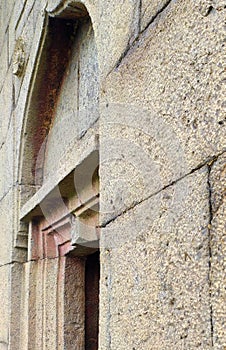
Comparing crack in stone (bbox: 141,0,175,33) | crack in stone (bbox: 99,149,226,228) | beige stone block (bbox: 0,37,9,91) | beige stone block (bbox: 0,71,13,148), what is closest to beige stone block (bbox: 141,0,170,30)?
crack in stone (bbox: 141,0,175,33)

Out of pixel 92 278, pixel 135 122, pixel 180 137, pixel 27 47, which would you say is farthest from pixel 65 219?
pixel 180 137

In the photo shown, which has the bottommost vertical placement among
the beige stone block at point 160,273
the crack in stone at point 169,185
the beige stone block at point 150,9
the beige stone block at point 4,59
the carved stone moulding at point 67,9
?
the beige stone block at point 160,273

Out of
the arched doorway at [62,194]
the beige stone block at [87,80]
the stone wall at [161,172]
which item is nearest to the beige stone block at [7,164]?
the arched doorway at [62,194]

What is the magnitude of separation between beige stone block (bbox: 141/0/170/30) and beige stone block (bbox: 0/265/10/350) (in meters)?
1.88

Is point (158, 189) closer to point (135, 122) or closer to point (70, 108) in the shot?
point (135, 122)

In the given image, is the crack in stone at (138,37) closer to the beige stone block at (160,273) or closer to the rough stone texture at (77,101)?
the beige stone block at (160,273)

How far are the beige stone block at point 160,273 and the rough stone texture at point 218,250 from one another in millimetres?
18

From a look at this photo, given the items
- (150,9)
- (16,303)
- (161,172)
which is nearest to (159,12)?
(150,9)

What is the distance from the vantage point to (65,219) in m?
2.29

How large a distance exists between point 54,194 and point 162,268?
1173 mm

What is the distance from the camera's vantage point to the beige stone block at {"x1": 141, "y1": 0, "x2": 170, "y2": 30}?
112 cm

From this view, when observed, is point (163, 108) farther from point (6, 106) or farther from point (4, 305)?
point (6, 106)

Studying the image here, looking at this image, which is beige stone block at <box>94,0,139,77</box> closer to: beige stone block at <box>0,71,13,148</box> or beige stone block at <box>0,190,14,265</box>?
beige stone block at <box>0,190,14,265</box>

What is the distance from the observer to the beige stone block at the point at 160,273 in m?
0.92
